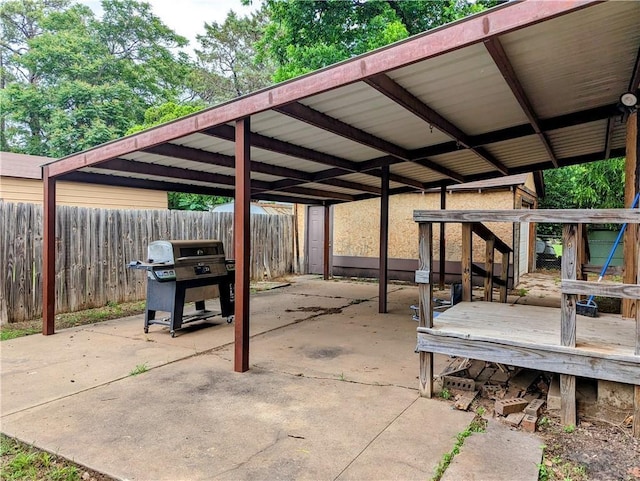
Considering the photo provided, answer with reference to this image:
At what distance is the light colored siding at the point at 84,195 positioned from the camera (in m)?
8.59

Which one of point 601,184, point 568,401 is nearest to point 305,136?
point 568,401

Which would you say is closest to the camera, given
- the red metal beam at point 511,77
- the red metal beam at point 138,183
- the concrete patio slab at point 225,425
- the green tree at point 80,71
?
the concrete patio slab at point 225,425

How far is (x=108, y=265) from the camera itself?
23.5 ft

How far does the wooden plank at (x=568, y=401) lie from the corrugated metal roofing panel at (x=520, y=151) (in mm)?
4018

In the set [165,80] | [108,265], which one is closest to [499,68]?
[108,265]

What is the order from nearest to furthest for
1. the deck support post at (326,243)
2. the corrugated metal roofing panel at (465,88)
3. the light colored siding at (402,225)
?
the corrugated metal roofing panel at (465,88) < the light colored siding at (402,225) < the deck support post at (326,243)

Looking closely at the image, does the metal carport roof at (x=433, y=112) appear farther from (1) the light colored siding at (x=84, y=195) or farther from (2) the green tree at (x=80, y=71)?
(2) the green tree at (x=80, y=71)

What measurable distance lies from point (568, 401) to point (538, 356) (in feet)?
1.13

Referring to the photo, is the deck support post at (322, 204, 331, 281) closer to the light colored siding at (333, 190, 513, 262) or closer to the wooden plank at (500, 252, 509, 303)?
the light colored siding at (333, 190, 513, 262)

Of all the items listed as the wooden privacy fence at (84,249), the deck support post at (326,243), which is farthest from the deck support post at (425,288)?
the deck support post at (326,243)

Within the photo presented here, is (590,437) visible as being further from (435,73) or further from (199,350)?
(199,350)

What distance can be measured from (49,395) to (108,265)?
4.16 metres

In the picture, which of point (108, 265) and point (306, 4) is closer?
point (108, 265)

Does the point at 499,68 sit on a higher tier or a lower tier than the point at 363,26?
lower
